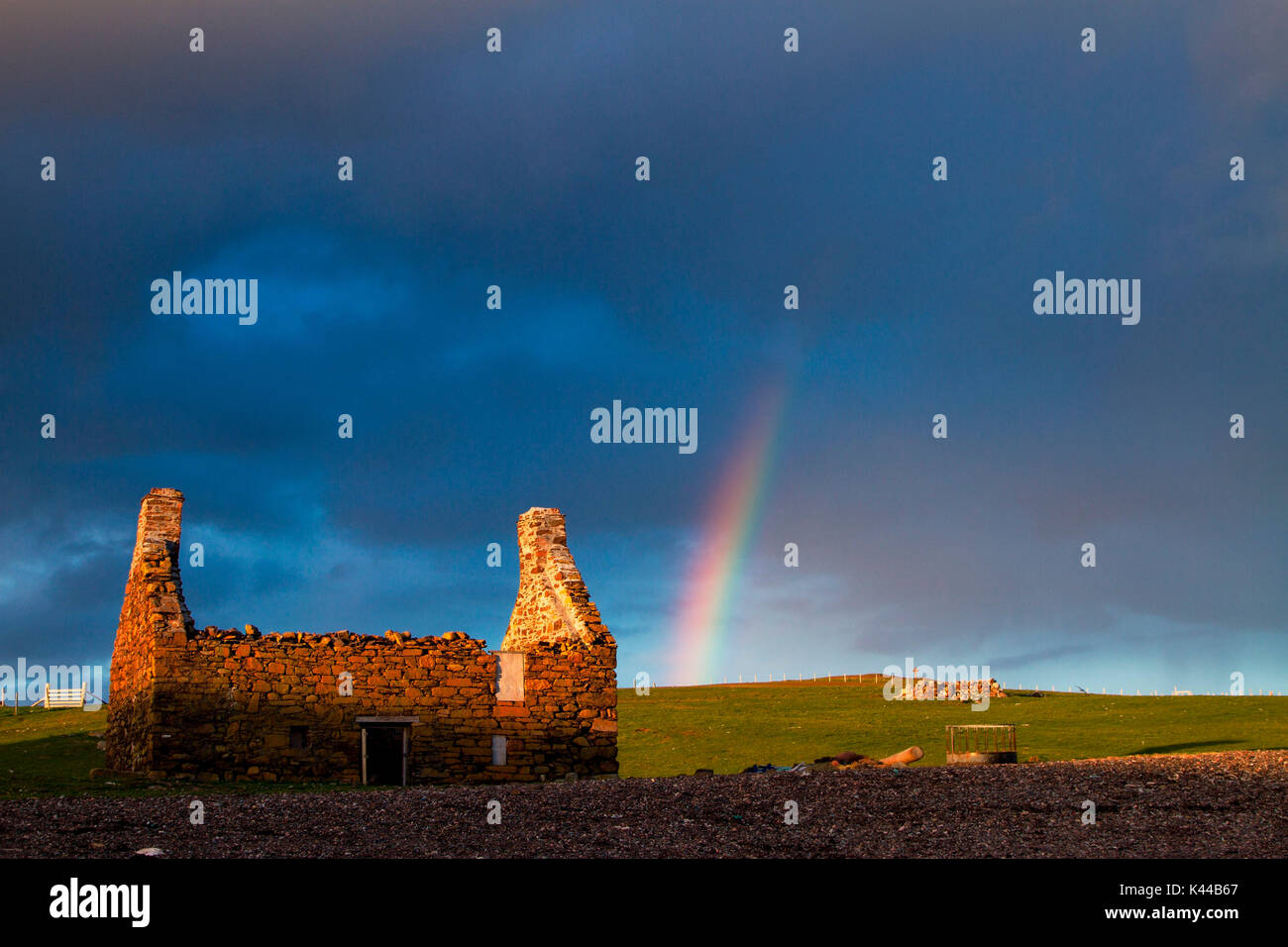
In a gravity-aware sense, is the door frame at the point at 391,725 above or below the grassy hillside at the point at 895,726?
above

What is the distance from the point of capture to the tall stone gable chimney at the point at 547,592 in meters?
34.2

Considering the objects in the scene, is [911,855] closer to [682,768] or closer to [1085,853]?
[1085,853]

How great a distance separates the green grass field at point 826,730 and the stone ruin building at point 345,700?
1931 mm

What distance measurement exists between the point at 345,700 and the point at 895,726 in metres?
31.0

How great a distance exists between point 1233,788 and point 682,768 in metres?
21.6

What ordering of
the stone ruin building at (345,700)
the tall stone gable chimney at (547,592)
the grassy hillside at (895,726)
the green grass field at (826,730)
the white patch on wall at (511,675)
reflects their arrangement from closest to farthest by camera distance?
the stone ruin building at (345,700) → the white patch on wall at (511,675) → the tall stone gable chimney at (547,592) → the green grass field at (826,730) → the grassy hillside at (895,726)

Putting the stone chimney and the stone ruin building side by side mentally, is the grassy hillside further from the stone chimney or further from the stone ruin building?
the stone chimney

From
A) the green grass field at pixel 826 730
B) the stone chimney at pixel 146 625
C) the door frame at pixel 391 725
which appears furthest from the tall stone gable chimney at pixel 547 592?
the stone chimney at pixel 146 625

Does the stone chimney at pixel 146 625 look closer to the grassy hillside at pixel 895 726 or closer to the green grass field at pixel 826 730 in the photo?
the green grass field at pixel 826 730

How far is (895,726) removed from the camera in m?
55.4

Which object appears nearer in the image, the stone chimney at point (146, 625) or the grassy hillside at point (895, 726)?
the stone chimney at point (146, 625)

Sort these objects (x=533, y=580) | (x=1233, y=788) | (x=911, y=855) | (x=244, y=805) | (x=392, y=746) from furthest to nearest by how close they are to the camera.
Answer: (x=533, y=580), (x=392, y=746), (x=1233, y=788), (x=244, y=805), (x=911, y=855)
